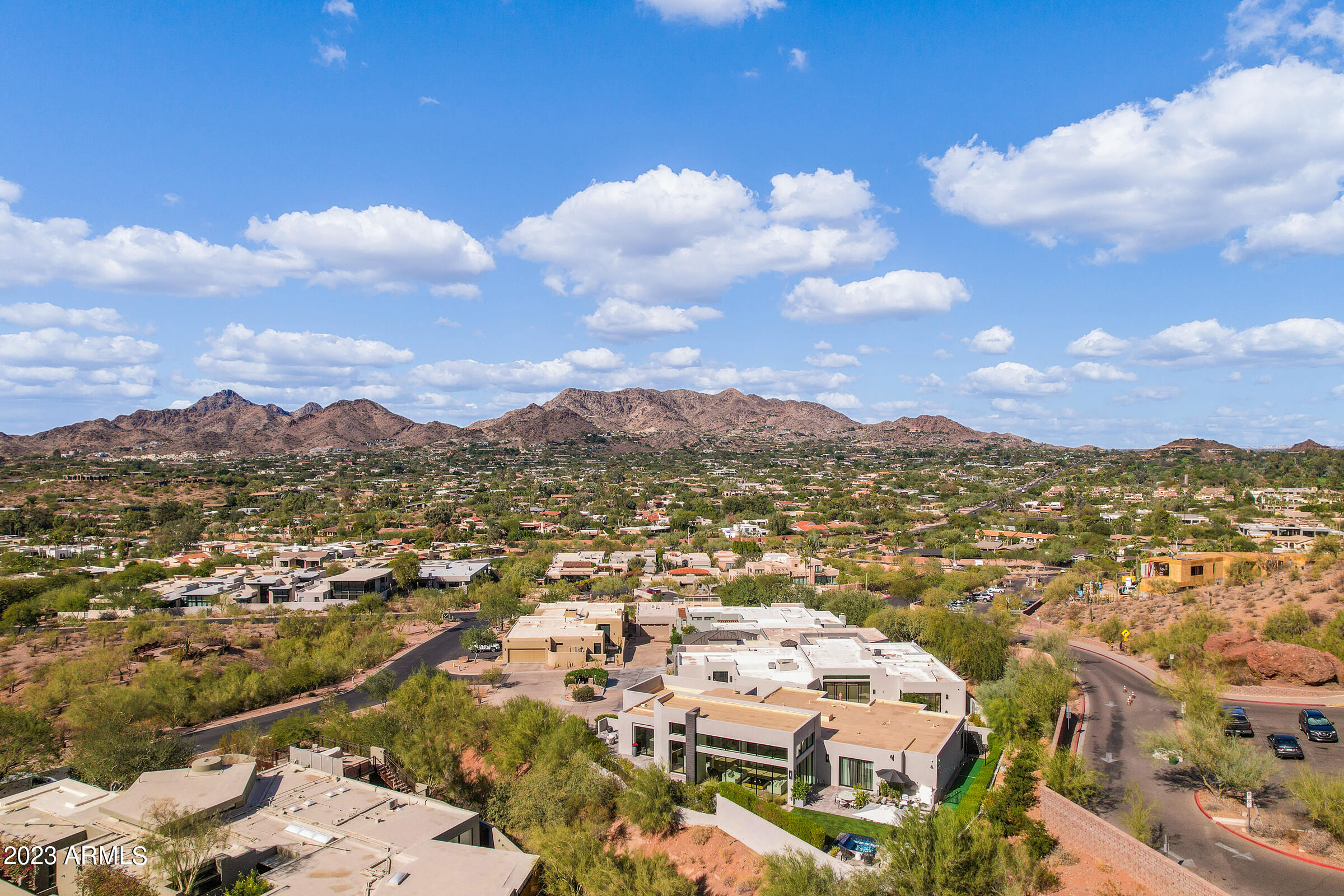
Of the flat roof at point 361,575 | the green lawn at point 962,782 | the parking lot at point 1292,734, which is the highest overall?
the flat roof at point 361,575

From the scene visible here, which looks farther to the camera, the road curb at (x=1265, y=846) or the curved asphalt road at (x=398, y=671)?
the curved asphalt road at (x=398, y=671)

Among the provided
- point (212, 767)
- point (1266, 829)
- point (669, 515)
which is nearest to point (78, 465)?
point (669, 515)

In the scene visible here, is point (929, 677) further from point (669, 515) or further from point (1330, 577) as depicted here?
point (669, 515)

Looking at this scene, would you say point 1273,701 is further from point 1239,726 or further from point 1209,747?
point 1209,747

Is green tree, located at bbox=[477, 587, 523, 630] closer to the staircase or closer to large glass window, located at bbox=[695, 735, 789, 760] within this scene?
the staircase

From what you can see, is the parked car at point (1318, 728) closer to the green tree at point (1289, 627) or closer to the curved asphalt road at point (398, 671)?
the green tree at point (1289, 627)

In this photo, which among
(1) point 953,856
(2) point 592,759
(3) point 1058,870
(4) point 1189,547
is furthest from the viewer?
(4) point 1189,547

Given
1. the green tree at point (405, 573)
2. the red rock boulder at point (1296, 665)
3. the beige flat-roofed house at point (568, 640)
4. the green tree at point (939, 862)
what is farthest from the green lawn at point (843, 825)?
the green tree at point (405, 573)
